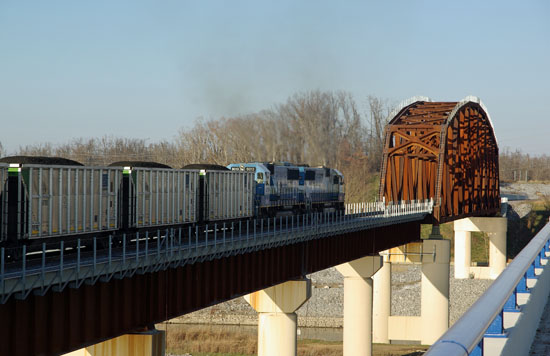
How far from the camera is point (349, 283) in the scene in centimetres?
5803

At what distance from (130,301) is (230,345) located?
49.4 metres

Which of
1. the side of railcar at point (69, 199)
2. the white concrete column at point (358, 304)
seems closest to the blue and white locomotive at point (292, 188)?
the white concrete column at point (358, 304)

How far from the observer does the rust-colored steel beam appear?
1762 centimetres

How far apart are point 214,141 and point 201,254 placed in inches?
4238

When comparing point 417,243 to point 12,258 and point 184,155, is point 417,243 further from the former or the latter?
point 184,155

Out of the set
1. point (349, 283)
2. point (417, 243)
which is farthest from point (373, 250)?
point (417, 243)

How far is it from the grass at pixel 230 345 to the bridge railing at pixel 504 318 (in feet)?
176

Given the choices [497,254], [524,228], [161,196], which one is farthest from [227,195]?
[524,228]

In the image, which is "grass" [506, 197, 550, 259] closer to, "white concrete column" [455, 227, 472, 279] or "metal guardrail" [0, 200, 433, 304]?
"white concrete column" [455, 227, 472, 279]

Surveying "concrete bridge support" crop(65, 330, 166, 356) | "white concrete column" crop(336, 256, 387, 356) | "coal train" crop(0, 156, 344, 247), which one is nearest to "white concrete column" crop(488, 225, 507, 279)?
"white concrete column" crop(336, 256, 387, 356)

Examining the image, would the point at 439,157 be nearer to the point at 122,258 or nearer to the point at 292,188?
the point at 292,188

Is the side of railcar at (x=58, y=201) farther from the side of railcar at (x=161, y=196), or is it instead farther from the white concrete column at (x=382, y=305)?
the white concrete column at (x=382, y=305)

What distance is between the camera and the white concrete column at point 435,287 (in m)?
69.5

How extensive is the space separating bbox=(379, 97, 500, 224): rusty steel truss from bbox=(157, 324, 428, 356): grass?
1349 cm
